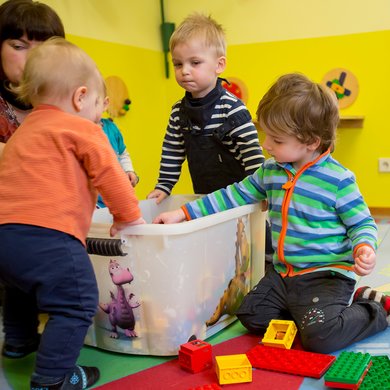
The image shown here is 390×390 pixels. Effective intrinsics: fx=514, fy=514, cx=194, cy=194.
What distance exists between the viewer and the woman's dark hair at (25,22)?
114 cm

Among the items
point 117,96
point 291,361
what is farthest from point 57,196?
point 117,96

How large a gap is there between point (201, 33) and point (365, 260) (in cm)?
69

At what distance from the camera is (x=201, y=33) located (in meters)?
1.27

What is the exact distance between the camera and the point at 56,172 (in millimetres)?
784

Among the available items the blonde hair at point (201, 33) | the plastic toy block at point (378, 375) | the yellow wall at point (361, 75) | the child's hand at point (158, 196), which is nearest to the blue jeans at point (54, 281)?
the plastic toy block at point (378, 375)

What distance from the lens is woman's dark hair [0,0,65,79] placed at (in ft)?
3.74

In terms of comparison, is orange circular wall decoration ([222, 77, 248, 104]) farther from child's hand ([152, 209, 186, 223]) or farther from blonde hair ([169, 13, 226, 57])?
child's hand ([152, 209, 186, 223])

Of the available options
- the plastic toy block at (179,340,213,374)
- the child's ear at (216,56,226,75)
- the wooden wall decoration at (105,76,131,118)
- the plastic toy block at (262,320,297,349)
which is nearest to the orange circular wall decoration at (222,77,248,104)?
the wooden wall decoration at (105,76,131,118)

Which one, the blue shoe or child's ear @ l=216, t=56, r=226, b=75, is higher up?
child's ear @ l=216, t=56, r=226, b=75

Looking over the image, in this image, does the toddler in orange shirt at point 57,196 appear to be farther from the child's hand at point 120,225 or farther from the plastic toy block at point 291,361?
the plastic toy block at point 291,361

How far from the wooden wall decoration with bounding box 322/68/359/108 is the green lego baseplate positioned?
1.70 metres

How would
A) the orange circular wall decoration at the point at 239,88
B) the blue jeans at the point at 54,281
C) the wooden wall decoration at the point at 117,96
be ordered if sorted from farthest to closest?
the orange circular wall decoration at the point at 239,88 < the wooden wall decoration at the point at 117,96 < the blue jeans at the point at 54,281

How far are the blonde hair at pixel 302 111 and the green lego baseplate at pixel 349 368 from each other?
411mm

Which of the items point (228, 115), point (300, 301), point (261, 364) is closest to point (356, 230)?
point (300, 301)
